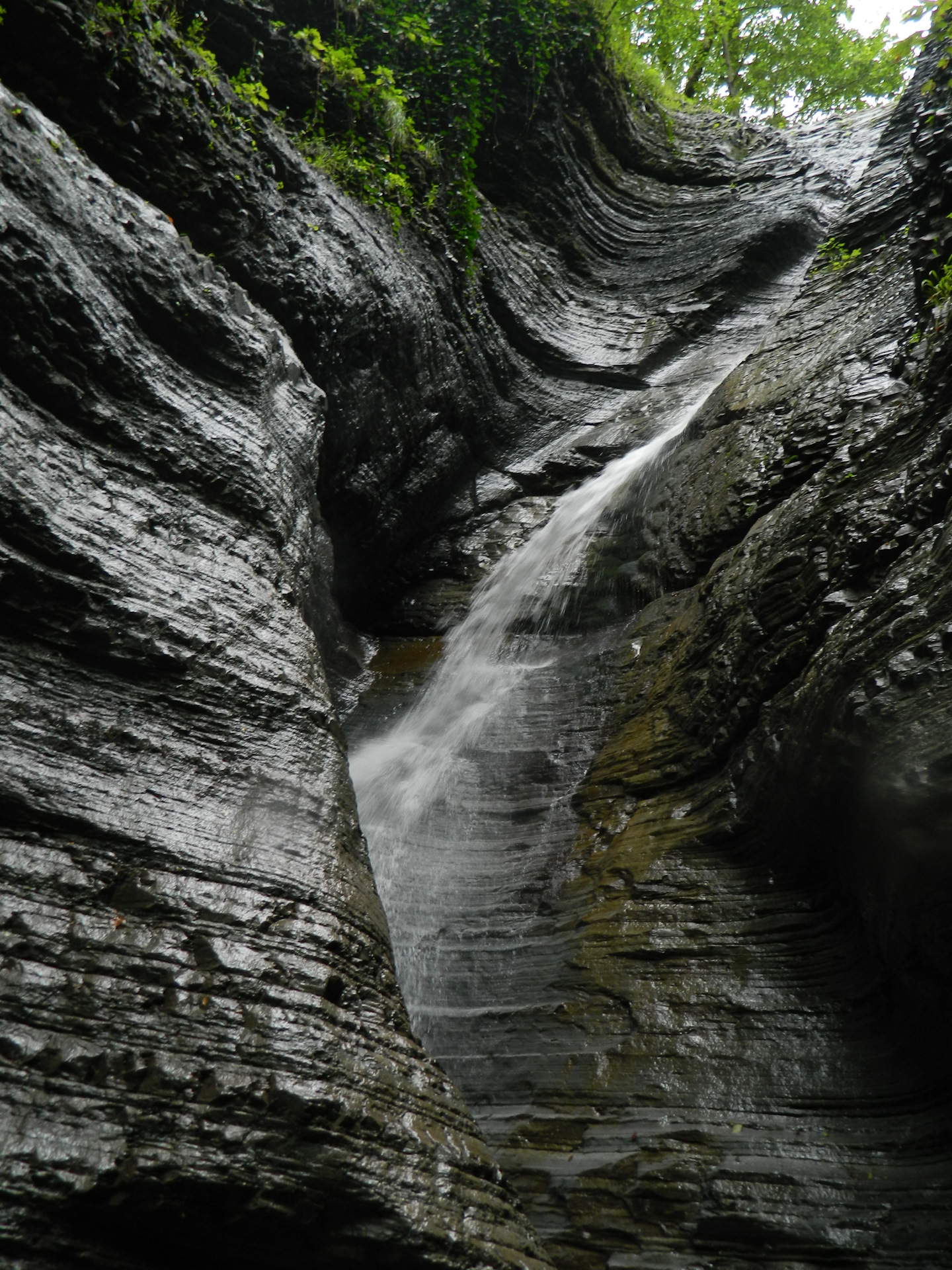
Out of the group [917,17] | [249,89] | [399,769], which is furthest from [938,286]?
[249,89]

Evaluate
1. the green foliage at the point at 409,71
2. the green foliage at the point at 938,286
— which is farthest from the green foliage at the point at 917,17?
Answer: the green foliage at the point at 938,286

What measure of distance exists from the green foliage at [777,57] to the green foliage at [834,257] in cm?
1202

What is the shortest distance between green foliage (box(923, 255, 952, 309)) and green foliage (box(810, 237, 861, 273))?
279cm

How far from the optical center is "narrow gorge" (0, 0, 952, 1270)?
2.56 m

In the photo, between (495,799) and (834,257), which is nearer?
(495,799)

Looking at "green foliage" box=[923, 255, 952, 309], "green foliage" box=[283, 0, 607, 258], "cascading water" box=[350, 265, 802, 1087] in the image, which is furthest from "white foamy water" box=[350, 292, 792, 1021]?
"green foliage" box=[283, 0, 607, 258]

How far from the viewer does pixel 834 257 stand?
28.9ft

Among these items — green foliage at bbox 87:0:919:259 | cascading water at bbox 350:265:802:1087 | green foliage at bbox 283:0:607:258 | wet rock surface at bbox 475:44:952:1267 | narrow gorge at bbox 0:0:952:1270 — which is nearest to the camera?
narrow gorge at bbox 0:0:952:1270

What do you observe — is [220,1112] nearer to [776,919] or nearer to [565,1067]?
[565,1067]

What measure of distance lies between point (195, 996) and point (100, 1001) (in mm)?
294

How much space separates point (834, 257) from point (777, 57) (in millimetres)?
15248

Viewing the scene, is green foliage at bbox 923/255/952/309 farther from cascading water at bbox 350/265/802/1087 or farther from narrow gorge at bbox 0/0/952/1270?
cascading water at bbox 350/265/802/1087

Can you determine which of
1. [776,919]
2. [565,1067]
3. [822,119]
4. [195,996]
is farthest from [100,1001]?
[822,119]

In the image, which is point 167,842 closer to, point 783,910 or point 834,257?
point 783,910
